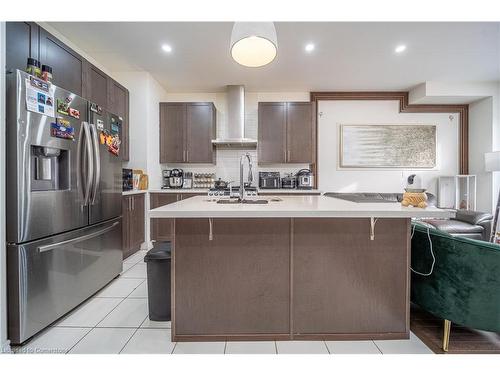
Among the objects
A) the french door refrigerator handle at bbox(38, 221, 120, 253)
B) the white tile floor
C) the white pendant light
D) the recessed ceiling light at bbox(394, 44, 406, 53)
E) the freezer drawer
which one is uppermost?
the recessed ceiling light at bbox(394, 44, 406, 53)

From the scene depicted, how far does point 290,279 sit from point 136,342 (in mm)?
1161

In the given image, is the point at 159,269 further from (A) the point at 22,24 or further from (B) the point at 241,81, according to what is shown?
(B) the point at 241,81

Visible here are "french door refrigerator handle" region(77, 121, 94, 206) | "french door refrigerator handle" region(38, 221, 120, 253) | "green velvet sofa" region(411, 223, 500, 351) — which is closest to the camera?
"green velvet sofa" region(411, 223, 500, 351)

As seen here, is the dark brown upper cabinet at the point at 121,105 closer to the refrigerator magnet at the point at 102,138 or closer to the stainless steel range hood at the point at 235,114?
the refrigerator magnet at the point at 102,138

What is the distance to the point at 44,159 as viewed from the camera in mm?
1867

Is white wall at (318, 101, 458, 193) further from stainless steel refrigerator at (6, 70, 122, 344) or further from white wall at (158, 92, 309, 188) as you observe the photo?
stainless steel refrigerator at (6, 70, 122, 344)

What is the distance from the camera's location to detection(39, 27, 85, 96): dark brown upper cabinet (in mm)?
2215

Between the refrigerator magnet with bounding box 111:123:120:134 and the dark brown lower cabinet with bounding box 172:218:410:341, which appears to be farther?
the refrigerator magnet with bounding box 111:123:120:134

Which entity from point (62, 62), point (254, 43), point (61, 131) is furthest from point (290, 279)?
point (62, 62)

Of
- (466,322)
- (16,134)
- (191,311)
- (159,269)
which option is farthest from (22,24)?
(466,322)

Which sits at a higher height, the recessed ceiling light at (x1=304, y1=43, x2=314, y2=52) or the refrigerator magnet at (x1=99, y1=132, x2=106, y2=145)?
the recessed ceiling light at (x1=304, y1=43, x2=314, y2=52)

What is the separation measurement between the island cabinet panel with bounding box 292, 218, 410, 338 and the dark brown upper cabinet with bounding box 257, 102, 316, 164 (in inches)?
117

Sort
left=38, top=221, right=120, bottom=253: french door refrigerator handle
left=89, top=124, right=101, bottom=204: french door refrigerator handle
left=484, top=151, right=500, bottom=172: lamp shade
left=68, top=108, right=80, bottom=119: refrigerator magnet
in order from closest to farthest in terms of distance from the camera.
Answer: left=38, top=221, right=120, bottom=253: french door refrigerator handle < left=68, top=108, right=80, bottom=119: refrigerator magnet < left=89, top=124, right=101, bottom=204: french door refrigerator handle < left=484, top=151, right=500, bottom=172: lamp shade

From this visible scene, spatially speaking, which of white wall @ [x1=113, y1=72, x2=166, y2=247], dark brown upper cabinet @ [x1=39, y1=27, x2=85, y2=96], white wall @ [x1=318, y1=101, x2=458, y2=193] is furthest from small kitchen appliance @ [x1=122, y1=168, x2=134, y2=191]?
white wall @ [x1=318, y1=101, x2=458, y2=193]
